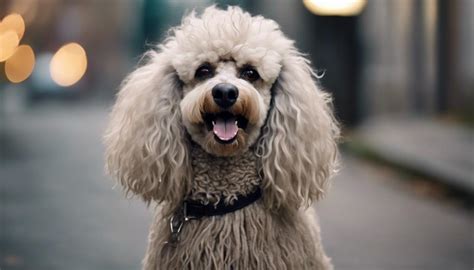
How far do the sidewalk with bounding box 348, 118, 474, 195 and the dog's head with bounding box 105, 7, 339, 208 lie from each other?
263 inches

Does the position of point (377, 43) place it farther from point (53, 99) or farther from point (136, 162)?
point (136, 162)

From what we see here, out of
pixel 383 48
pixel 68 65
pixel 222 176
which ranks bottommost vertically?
pixel 68 65

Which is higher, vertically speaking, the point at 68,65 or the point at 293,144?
the point at 293,144

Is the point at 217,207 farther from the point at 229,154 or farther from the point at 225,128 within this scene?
the point at 225,128

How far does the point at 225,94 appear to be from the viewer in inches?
167

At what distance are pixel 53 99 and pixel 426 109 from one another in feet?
56.3

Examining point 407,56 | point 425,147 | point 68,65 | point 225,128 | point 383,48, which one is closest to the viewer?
point 225,128

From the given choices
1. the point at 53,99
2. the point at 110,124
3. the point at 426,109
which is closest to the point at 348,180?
the point at 426,109

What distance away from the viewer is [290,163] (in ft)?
14.6

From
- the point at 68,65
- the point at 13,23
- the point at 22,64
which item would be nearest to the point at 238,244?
the point at 13,23

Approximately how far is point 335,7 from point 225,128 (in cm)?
1320

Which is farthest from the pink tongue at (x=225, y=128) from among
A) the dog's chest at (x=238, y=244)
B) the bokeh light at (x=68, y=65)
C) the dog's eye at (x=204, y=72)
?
the bokeh light at (x=68, y=65)

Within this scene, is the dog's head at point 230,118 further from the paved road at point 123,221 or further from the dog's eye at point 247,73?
the paved road at point 123,221

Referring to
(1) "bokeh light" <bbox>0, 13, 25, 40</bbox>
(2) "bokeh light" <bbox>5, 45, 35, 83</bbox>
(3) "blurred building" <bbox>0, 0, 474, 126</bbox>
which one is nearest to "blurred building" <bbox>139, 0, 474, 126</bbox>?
(3) "blurred building" <bbox>0, 0, 474, 126</bbox>
